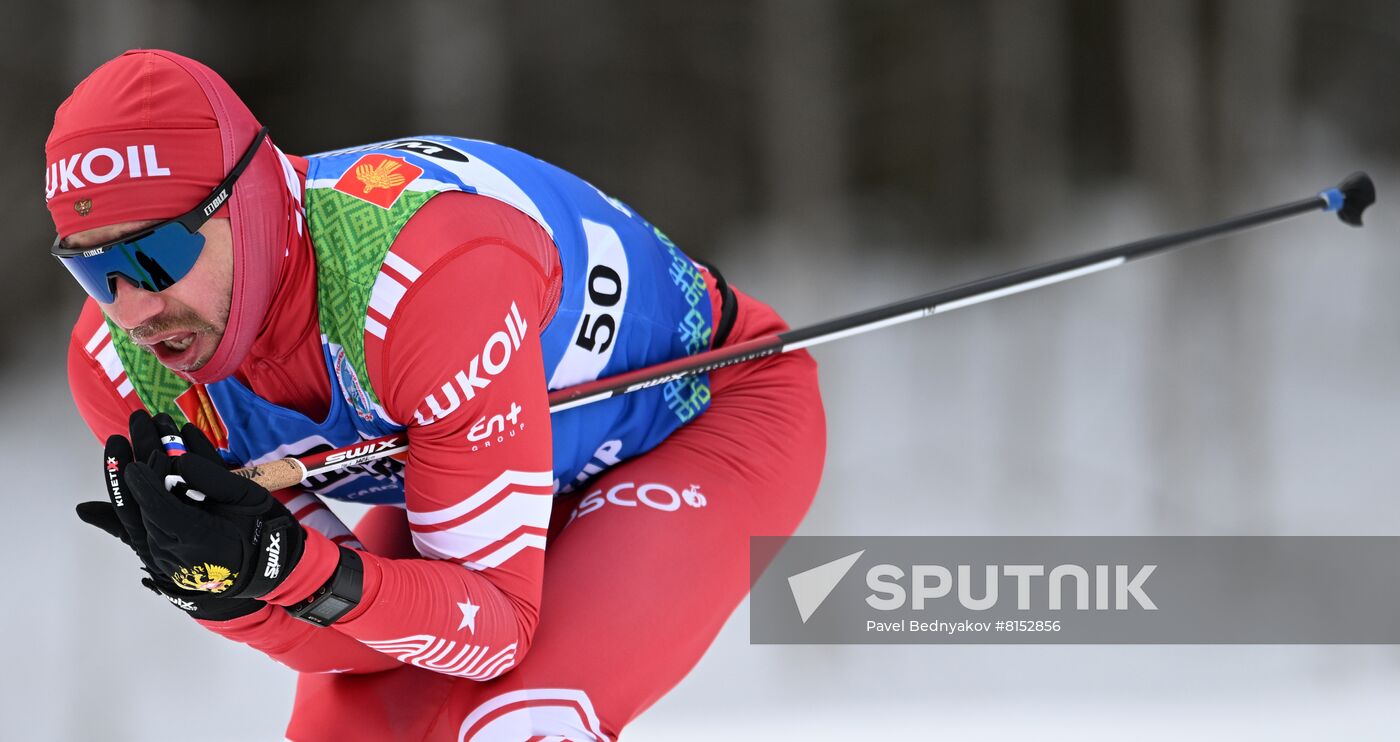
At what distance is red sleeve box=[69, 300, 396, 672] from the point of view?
153 centimetres

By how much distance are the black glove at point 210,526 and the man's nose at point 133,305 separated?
0.17 metres

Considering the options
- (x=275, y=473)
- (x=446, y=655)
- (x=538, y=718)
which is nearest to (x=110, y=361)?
(x=275, y=473)

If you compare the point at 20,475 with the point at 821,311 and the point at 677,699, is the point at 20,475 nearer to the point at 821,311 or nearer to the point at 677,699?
the point at 677,699

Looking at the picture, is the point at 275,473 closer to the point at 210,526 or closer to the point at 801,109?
the point at 210,526

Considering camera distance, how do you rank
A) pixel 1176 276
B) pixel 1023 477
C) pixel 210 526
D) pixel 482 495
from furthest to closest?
pixel 1176 276, pixel 1023 477, pixel 482 495, pixel 210 526

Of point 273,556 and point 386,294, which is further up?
point 386,294

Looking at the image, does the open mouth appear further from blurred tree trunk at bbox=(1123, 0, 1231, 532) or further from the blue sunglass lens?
blurred tree trunk at bbox=(1123, 0, 1231, 532)

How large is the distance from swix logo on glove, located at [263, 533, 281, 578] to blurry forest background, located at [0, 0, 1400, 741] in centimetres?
196

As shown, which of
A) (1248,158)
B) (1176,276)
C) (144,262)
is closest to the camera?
(144,262)

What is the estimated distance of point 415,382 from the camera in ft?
4.44

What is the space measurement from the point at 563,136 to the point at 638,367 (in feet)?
9.10

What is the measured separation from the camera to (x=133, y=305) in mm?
1299

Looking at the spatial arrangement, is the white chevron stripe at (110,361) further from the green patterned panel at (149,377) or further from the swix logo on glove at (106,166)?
the swix logo on glove at (106,166)

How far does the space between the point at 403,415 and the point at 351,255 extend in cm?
18
